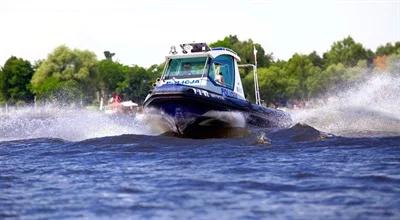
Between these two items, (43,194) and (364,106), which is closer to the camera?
(43,194)

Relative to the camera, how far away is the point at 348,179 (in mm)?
11609

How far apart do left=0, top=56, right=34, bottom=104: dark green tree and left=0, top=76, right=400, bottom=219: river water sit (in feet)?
328

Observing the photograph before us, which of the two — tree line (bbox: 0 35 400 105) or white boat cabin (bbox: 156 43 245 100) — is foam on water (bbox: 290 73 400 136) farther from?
tree line (bbox: 0 35 400 105)

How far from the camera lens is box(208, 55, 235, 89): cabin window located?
24.1 m

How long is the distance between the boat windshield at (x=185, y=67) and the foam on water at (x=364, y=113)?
4.94 metres

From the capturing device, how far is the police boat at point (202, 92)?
71.0ft

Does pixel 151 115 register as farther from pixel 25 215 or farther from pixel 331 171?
pixel 25 215

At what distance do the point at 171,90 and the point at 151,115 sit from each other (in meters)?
1.36

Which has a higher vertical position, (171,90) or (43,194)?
(171,90)

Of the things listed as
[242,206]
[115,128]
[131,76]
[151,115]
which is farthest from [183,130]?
[131,76]

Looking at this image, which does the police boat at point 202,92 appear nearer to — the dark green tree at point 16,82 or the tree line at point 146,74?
the tree line at point 146,74

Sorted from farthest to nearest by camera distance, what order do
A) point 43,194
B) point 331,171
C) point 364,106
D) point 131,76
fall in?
point 131,76 → point 364,106 → point 331,171 → point 43,194

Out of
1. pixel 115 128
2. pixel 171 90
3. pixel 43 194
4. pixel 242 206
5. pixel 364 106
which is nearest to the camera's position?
pixel 242 206

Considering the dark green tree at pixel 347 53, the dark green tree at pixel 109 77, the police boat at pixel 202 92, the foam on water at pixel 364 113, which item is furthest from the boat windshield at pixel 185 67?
→ the dark green tree at pixel 109 77
